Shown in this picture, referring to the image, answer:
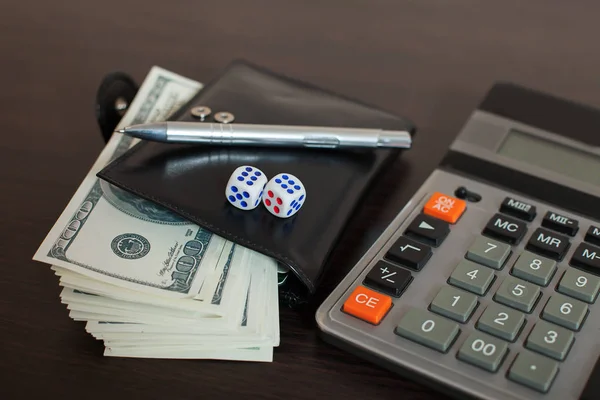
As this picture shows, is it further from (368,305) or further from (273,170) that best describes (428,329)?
(273,170)

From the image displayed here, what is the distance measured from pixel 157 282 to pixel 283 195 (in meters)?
0.12

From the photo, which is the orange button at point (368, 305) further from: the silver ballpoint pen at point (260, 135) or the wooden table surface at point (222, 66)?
the silver ballpoint pen at point (260, 135)

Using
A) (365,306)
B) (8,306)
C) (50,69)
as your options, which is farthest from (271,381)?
(50,69)

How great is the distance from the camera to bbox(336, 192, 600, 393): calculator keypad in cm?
55

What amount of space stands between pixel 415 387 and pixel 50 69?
0.62 metres

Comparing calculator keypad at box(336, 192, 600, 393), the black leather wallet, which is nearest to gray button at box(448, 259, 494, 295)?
calculator keypad at box(336, 192, 600, 393)

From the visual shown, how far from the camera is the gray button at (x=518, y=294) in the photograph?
0.59 meters

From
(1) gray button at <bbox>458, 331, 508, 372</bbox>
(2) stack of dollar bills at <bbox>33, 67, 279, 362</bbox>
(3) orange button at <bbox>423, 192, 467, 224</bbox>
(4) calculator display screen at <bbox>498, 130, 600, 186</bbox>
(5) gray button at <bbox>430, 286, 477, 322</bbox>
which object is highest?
(4) calculator display screen at <bbox>498, 130, 600, 186</bbox>

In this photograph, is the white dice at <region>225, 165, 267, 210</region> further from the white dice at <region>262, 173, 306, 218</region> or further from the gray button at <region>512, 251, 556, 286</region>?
the gray button at <region>512, 251, 556, 286</region>

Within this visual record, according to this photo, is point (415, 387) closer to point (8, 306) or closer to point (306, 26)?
point (8, 306)

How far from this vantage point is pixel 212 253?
0.64 metres

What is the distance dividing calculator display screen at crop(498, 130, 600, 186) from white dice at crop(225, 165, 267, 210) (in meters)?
0.27

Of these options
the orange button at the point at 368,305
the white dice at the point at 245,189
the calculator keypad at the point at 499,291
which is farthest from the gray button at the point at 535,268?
the white dice at the point at 245,189

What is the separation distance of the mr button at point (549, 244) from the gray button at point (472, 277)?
53 mm
